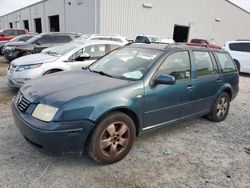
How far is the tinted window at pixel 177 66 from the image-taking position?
12.3ft

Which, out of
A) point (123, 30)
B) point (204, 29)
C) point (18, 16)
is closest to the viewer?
point (123, 30)

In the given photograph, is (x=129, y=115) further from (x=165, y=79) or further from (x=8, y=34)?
(x=8, y=34)

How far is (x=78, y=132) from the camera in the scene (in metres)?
2.83

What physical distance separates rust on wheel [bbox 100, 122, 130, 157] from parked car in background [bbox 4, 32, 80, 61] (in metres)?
9.30

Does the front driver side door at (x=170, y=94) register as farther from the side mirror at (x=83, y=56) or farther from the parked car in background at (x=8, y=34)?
the parked car in background at (x=8, y=34)

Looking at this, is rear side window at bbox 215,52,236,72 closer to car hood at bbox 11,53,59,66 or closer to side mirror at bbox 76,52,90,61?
side mirror at bbox 76,52,90,61

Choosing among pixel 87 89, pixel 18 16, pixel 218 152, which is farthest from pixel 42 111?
pixel 18 16

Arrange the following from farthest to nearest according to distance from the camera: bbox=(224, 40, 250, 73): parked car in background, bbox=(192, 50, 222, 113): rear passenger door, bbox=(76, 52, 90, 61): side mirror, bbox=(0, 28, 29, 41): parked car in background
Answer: bbox=(0, 28, 29, 41): parked car in background → bbox=(224, 40, 250, 73): parked car in background → bbox=(76, 52, 90, 61): side mirror → bbox=(192, 50, 222, 113): rear passenger door

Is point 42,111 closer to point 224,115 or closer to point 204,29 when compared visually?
point 224,115

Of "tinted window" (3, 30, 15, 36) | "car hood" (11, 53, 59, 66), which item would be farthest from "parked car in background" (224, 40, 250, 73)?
"tinted window" (3, 30, 15, 36)

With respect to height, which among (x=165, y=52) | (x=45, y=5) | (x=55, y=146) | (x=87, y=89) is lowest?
(x=55, y=146)

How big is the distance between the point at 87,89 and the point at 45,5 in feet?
91.8

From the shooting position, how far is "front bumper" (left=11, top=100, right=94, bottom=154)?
2.74m

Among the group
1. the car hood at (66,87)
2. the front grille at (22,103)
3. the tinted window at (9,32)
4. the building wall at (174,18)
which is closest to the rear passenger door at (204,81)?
the car hood at (66,87)
